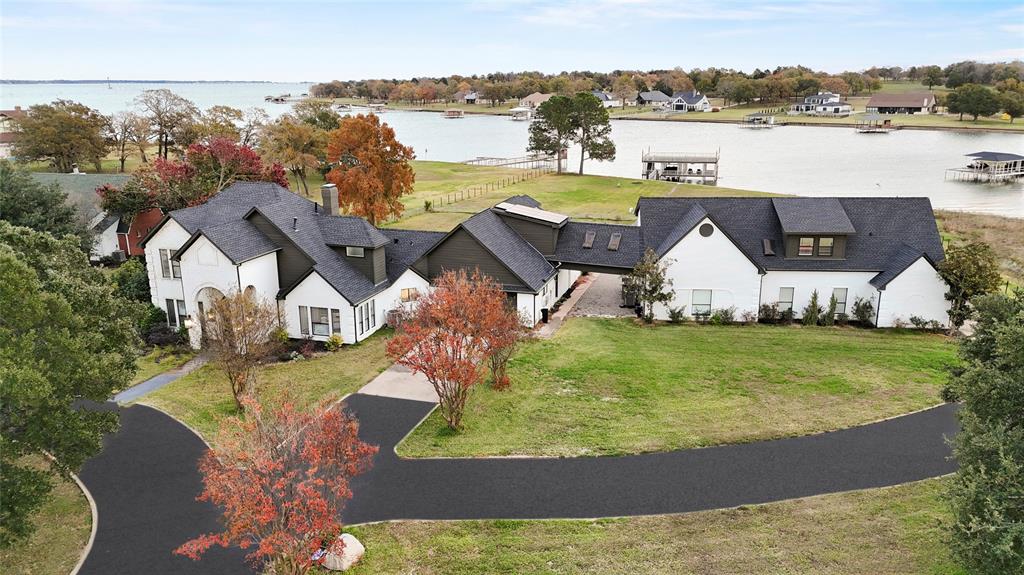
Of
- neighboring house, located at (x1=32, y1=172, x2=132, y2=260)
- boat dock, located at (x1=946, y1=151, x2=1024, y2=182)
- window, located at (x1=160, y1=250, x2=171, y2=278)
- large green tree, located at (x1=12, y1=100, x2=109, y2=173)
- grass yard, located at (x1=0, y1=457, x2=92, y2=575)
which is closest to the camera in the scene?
grass yard, located at (x1=0, y1=457, x2=92, y2=575)

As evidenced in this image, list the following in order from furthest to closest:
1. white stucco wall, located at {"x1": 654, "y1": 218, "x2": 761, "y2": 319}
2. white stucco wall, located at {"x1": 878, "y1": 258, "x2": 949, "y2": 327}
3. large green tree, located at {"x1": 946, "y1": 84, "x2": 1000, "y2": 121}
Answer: large green tree, located at {"x1": 946, "y1": 84, "x2": 1000, "y2": 121}
white stucco wall, located at {"x1": 654, "y1": 218, "x2": 761, "y2": 319}
white stucco wall, located at {"x1": 878, "y1": 258, "x2": 949, "y2": 327}

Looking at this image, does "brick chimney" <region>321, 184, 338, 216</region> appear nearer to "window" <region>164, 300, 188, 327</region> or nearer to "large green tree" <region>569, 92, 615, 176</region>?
"window" <region>164, 300, 188, 327</region>

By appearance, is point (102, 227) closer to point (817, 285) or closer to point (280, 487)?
point (280, 487)

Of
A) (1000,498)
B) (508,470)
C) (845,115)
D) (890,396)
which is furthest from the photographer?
(845,115)

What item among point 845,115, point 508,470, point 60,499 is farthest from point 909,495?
point 845,115

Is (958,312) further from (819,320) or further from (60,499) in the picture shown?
(60,499)

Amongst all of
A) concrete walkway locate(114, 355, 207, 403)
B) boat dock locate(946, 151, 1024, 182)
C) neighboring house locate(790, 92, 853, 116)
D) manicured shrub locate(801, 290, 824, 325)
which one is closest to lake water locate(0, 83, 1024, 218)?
boat dock locate(946, 151, 1024, 182)

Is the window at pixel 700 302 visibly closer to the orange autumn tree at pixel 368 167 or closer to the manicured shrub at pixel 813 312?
the manicured shrub at pixel 813 312

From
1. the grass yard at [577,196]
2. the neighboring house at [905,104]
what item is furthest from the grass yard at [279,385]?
the neighboring house at [905,104]
